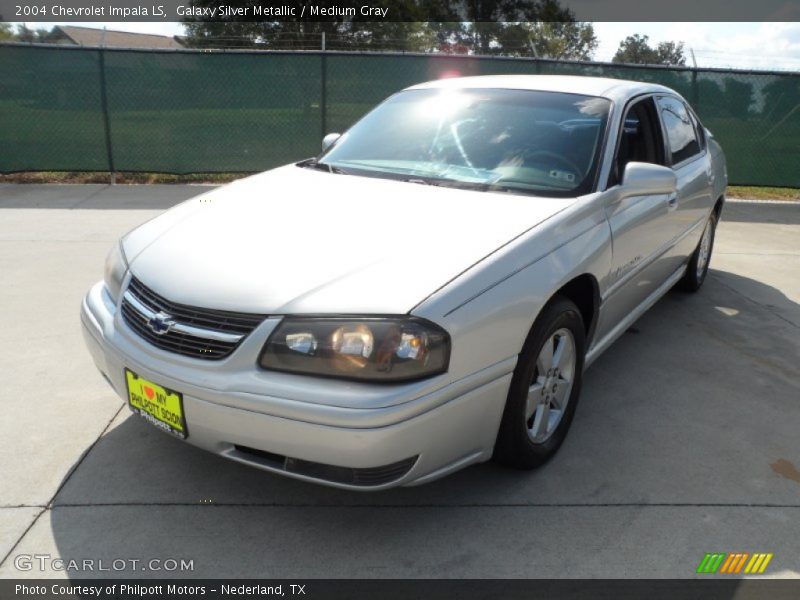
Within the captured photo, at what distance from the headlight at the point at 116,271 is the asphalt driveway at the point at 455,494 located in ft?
2.27

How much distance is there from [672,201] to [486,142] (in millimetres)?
1286

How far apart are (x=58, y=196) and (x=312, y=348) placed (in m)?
7.61

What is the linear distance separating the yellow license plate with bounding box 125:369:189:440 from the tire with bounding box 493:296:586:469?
1153 mm

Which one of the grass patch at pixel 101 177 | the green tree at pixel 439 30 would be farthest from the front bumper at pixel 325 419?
the green tree at pixel 439 30

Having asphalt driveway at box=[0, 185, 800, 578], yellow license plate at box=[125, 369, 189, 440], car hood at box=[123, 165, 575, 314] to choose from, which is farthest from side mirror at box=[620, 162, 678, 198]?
yellow license plate at box=[125, 369, 189, 440]

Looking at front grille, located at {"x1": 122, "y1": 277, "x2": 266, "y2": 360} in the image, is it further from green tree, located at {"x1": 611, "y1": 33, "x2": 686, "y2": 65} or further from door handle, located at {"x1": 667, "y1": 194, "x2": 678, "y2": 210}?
green tree, located at {"x1": 611, "y1": 33, "x2": 686, "y2": 65}

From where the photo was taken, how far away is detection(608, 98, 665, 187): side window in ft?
11.7

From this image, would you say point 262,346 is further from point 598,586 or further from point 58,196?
point 58,196

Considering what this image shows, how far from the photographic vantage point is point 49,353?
3992 mm

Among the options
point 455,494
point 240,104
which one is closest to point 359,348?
point 455,494

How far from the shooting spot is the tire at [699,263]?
5.30m

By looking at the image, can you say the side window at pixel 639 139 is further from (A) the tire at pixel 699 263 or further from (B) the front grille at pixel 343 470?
(B) the front grille at pixel 343 470

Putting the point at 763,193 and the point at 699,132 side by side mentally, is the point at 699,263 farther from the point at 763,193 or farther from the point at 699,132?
the point at 763,193

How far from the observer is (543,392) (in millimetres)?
2922
